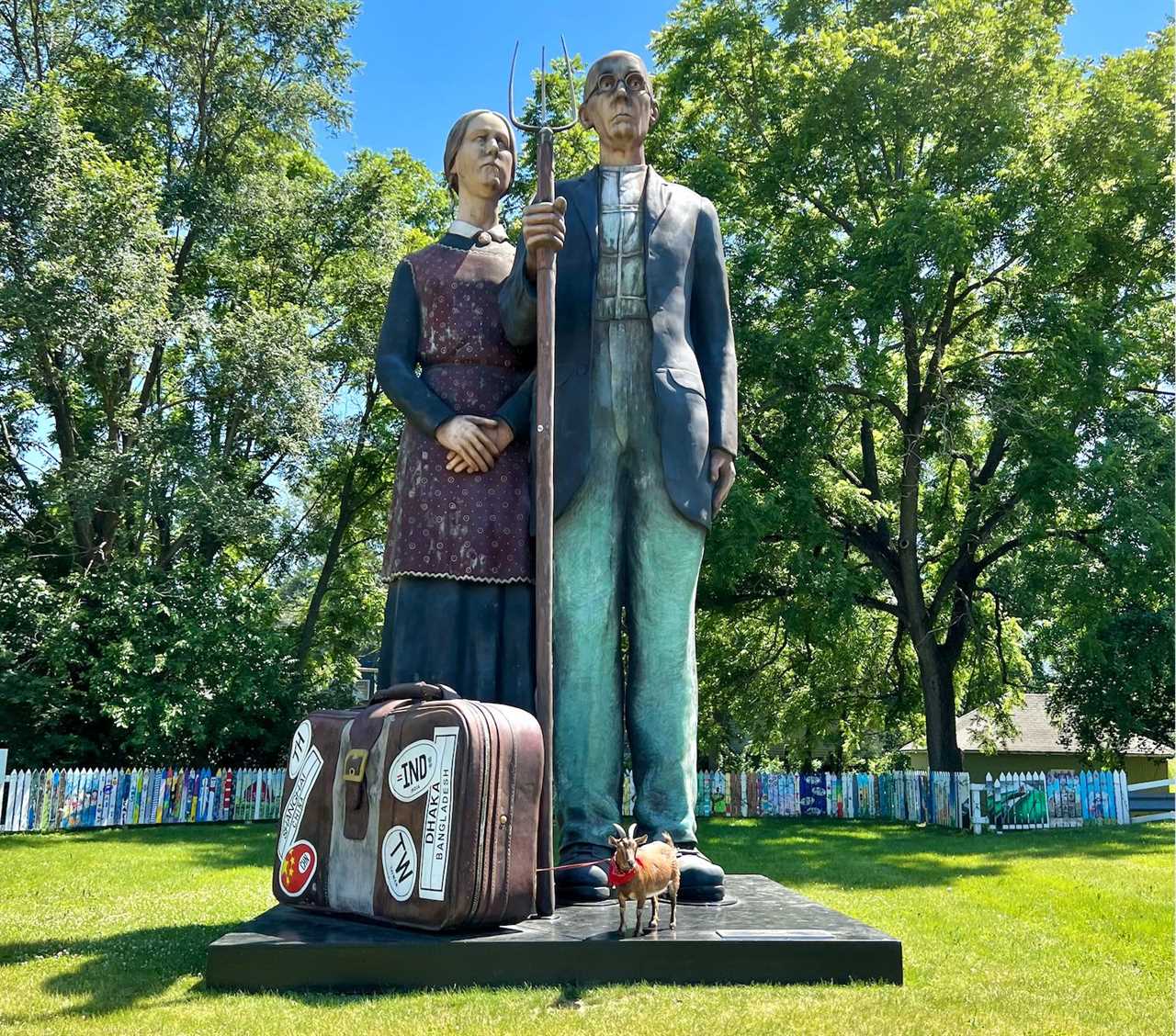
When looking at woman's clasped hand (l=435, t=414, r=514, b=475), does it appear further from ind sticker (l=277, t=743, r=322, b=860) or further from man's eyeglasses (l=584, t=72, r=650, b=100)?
man's eyeglasses (l=584, t=72, r=650, b=100)

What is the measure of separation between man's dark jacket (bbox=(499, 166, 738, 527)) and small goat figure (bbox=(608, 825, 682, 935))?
63.9 inches

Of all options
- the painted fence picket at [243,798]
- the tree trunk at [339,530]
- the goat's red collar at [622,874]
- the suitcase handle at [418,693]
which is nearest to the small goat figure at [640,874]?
the goat's red collar at [622,874]

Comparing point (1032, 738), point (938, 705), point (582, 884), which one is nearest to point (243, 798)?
point (938, 705)

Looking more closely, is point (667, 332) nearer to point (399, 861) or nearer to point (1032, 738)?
point (399, 861)

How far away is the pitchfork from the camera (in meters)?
4.08

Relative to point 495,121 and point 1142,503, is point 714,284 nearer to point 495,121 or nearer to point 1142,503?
point 495,121

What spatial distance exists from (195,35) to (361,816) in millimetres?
21802

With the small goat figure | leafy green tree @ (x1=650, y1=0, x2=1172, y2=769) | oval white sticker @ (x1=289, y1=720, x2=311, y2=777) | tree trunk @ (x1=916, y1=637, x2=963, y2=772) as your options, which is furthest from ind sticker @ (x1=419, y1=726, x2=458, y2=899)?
tree trunk @ (x1=916, y1=637, x2=963, y2=772)

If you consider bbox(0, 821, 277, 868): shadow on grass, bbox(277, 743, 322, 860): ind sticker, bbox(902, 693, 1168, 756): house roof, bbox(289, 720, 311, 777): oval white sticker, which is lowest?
bbox(0, 821, 277, 868): shadow on grass

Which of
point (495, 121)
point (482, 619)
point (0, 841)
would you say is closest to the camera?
point (482, 619)

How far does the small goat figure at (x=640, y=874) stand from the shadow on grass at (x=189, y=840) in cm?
765

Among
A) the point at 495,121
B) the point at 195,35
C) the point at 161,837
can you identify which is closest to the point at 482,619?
the point at 495,121

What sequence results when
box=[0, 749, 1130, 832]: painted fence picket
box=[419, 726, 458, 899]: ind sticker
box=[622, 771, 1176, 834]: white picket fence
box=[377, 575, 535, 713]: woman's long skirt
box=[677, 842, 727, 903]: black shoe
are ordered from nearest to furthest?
box=[419, 726, 458, 899]: ind sticker, box=[677, 842, 727, 903]: black shoe, box=[377, 575, 535, 713]: woman's long skirt, box=[0, 749, 1130, 832]: painted fence picket, box=[622, 771, 1176, 834]: white picket fence

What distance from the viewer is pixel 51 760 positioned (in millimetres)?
19156
